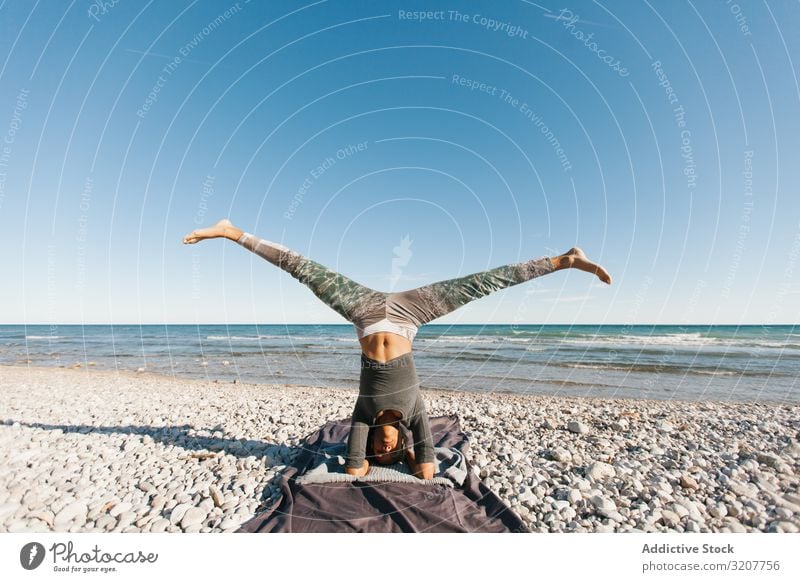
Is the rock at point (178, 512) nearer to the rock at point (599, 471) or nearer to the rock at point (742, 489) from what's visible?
the rock at point (599, 471)

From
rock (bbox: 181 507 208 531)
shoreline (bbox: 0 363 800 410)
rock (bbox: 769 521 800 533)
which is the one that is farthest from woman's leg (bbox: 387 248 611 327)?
shoreline (bbox: 0 363 800 410)

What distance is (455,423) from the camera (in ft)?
26.9

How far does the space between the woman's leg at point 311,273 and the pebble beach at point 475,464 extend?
115 inches

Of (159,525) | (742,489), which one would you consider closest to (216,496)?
(159,525)

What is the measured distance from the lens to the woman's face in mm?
5375

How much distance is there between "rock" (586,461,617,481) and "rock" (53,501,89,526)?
275 inches

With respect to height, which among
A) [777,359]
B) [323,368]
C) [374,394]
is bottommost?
[777,359]

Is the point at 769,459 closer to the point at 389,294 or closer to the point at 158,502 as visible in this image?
the point at 389,294

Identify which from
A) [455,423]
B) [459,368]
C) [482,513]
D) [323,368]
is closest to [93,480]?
[482,513]

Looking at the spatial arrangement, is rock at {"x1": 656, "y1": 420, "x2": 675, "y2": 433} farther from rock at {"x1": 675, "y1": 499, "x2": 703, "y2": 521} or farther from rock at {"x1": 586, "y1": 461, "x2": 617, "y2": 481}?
rock at {"x1": 675, "y1": 499, "x2": 703, "y2": 521}

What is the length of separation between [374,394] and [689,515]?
14.1 feet

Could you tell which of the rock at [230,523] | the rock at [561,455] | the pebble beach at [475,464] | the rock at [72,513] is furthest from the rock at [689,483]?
the rock at [72,513]

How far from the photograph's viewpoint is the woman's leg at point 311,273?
17.0ft
